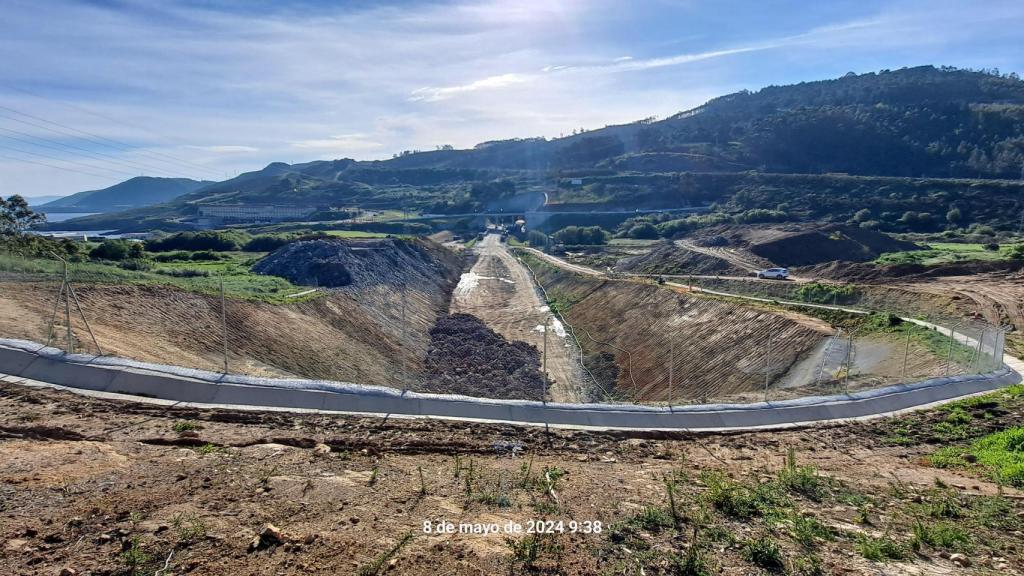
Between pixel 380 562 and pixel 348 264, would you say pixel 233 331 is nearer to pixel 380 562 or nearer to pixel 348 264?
pixel 380 562

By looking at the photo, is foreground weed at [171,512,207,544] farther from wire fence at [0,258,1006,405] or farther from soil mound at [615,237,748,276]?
soil mound at [615,237,748,276]

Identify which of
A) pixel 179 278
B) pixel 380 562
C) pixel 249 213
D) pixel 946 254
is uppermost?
pixel 249 213

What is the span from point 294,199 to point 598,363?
504 feet

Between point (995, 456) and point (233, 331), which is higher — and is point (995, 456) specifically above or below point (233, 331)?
below

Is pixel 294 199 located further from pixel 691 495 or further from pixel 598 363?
pixel 691 495

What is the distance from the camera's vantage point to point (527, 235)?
106 metres

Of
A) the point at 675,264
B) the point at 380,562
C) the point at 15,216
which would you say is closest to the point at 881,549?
the point at 380,562

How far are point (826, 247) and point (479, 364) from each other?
46069 millimetres

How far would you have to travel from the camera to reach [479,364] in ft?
101

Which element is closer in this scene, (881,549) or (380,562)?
(380,562)

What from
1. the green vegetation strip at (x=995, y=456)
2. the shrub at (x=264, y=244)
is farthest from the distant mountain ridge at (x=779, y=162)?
the green vegetation strip at (x=995, y=456)

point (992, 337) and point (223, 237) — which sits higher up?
point (223, 237)

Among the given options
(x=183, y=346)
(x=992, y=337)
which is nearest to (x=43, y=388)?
(x=183, y=346)

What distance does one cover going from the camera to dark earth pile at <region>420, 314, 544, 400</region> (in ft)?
85.7
